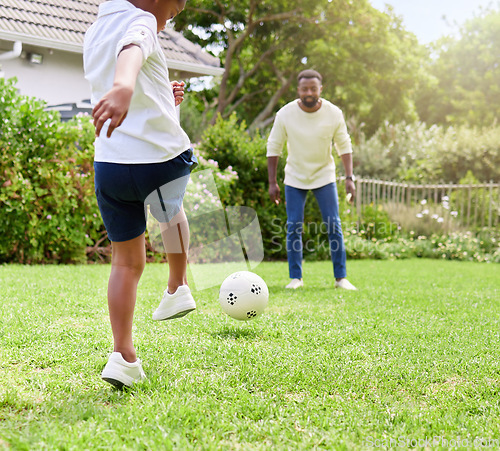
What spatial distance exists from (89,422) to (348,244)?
869 centimetres

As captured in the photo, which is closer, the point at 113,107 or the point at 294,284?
the point at 113,107

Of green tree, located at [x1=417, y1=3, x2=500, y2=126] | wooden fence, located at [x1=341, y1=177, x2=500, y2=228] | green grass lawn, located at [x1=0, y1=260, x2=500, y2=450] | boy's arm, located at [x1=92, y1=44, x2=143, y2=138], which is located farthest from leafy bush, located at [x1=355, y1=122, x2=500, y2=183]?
green tree, located at [x1=417, y1=3, x2=500, y2=126]

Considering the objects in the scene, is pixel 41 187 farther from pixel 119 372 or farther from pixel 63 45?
pixel 119 372

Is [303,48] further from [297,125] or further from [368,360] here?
[368,360]

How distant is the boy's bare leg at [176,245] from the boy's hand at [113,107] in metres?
0.84

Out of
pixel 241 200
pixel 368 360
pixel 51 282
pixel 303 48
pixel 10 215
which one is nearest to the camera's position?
pixel 368 360

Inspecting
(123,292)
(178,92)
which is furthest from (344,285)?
(123,292)

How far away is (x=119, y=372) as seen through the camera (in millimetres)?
2178

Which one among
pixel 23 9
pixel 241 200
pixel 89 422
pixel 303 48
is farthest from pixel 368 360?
pixel 303 48

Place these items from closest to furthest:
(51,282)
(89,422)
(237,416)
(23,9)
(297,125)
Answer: (89,422) → (237,416) → (51,282) → (297,125) → (23,9)

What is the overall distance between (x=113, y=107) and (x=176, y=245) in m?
0.98

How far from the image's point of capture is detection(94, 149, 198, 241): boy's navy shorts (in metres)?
2.10

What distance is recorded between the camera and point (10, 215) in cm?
643

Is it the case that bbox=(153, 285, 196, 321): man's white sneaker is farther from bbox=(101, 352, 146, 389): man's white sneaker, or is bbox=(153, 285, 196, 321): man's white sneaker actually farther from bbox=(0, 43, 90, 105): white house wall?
bbox=(0, 43, 90, 105): white house wall
